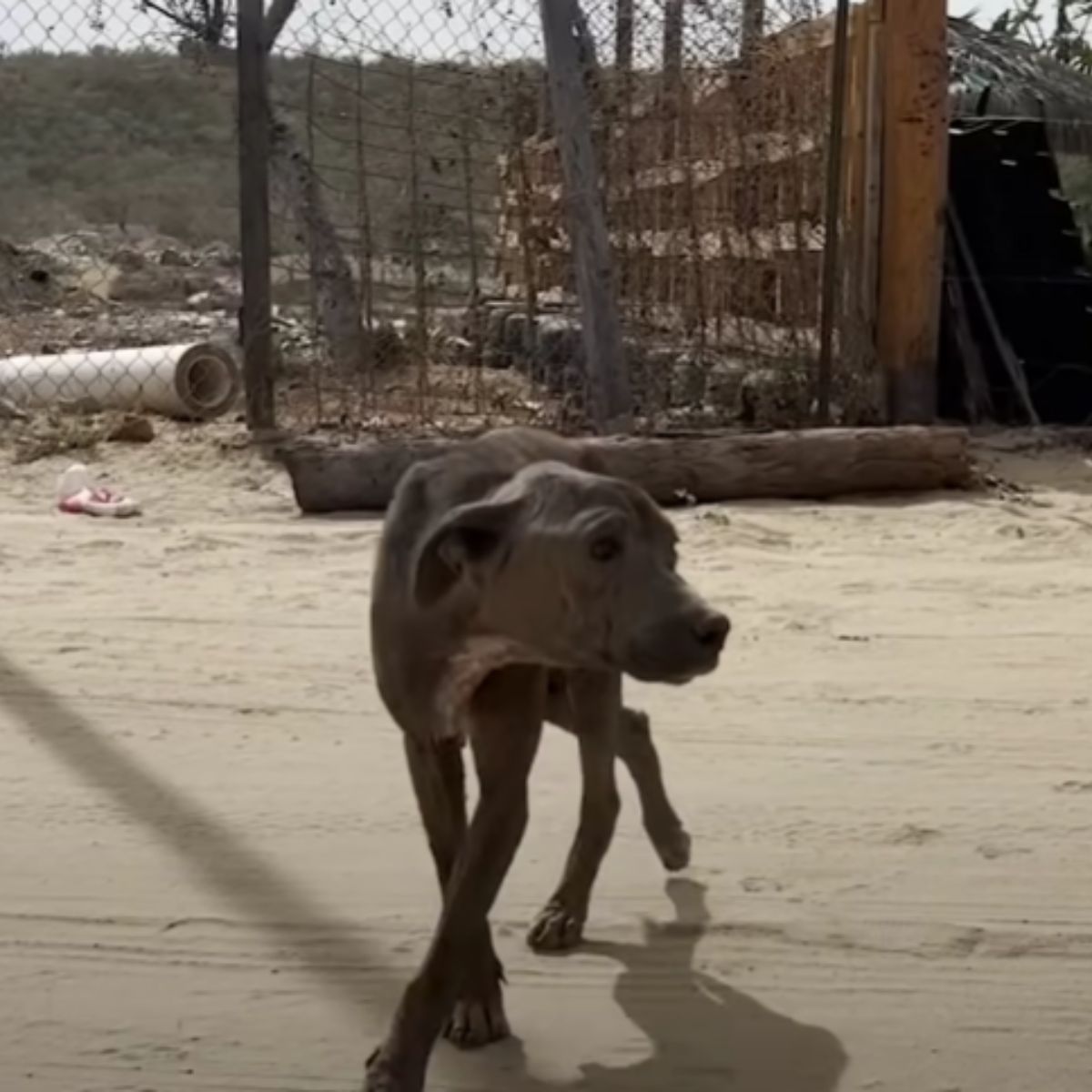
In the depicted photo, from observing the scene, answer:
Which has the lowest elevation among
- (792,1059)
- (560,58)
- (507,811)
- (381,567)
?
(792,1059)

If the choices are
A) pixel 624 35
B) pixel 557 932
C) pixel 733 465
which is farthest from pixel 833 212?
pixel 557 932

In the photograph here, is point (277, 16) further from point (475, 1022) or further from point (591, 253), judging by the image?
point (475, 1022)

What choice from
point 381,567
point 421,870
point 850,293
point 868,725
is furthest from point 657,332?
point 381,567

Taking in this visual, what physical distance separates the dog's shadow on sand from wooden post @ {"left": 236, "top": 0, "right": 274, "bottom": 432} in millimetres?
6142

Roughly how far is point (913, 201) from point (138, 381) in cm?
389

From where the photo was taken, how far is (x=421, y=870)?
404 cm

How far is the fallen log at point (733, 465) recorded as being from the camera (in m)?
8.05

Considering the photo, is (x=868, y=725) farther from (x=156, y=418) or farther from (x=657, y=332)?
(x=156, y=418)

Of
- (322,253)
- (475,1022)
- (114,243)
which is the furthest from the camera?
(114,243)

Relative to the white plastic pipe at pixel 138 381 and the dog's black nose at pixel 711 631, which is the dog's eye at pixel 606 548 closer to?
the dog's black nose at pixel 711 631

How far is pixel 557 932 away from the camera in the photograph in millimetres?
3648

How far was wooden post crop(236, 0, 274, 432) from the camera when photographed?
9.30m

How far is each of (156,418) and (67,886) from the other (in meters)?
6.66

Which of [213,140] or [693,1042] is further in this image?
[213,140]
